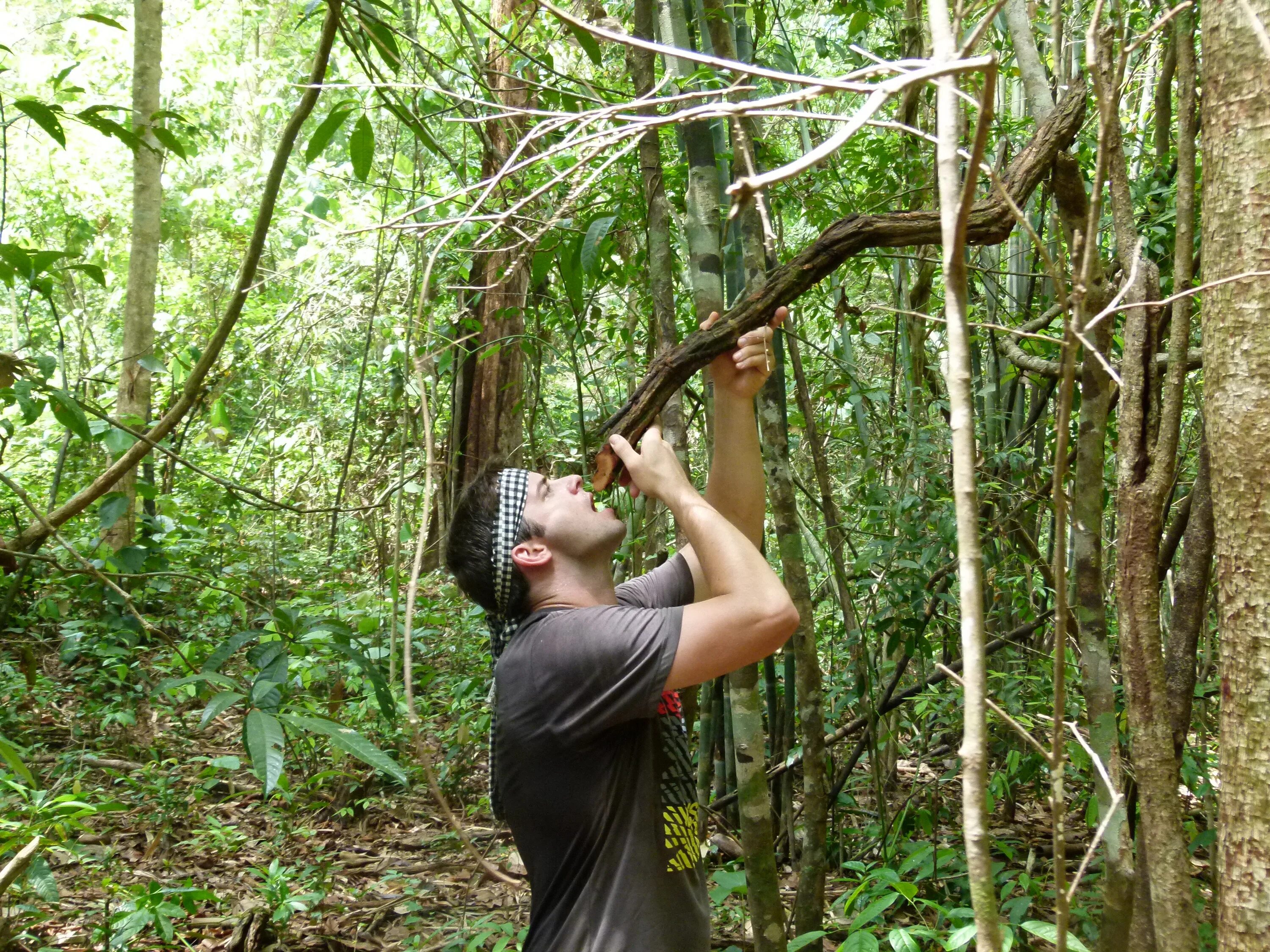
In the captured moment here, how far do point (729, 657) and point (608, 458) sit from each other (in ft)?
1.81

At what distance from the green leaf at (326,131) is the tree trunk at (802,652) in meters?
1.15

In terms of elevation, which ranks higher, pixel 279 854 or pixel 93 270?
pixel 93 270

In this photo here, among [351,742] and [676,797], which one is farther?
[676,797]

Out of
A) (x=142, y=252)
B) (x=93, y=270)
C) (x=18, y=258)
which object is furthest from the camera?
(x=142, y=252)

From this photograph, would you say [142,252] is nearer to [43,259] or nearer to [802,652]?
[43,259]

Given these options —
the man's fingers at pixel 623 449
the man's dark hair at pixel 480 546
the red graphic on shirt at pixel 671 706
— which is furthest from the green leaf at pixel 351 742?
the man's fingers at pixel 623 449

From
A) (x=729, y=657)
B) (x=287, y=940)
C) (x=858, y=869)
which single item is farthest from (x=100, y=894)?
(x=729, y=657)

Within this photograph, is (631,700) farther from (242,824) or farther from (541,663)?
(242,824)

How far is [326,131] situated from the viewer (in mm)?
2104

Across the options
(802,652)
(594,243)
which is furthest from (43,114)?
(802,652)

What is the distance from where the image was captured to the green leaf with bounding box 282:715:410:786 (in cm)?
147

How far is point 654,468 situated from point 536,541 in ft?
0.88

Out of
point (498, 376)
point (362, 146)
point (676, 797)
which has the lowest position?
point (676, 797)

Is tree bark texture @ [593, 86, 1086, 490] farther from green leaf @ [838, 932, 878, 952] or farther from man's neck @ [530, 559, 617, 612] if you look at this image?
green leaf @ [838, 932, 878, 952]
